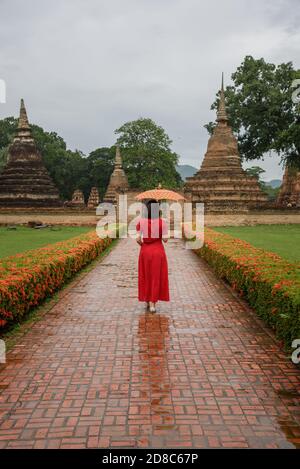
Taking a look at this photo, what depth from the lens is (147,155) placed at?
4878 cm

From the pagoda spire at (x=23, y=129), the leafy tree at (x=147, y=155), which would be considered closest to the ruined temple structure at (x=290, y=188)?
the leafy tree at (x=147, y=155)

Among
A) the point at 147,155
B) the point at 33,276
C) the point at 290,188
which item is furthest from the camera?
the point at 147,155

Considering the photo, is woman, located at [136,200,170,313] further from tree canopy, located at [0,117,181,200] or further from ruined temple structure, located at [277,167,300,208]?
tree canopy, located at [0,117,181,200]

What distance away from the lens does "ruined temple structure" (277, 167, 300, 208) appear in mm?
42562

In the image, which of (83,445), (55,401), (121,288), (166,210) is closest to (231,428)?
(83,445)

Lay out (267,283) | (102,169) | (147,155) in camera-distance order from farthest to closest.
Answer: (102,169)
(147,155)
(267,283)

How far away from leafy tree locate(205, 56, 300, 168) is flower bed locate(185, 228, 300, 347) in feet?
83.2

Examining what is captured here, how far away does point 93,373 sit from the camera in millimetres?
5336

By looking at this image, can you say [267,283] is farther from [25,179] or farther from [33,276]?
[25,179]

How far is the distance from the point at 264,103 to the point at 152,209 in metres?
31.2

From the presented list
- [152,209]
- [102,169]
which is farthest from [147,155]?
[152,209]

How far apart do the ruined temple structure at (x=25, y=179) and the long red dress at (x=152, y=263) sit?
2861 centimetres

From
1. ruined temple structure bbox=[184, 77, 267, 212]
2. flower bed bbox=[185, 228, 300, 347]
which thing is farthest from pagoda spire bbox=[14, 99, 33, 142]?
flower bed bbox=[185, 228, 300, 347]

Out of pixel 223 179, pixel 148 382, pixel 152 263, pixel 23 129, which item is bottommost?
pixel 148 382
